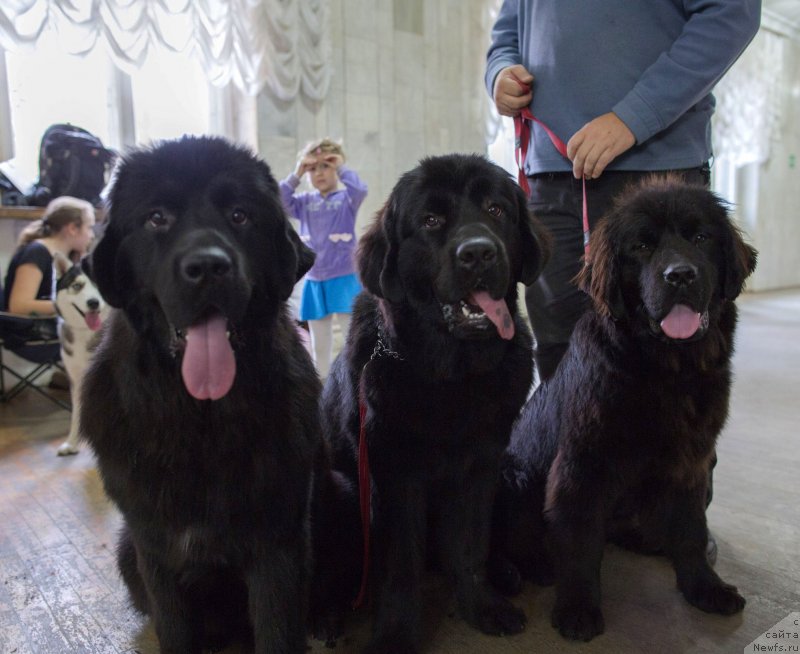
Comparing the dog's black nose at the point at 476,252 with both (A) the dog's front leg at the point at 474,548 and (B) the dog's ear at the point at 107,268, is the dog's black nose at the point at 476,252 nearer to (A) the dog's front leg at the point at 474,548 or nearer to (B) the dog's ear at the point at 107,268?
Answer: (A) the dog's front leg at the point at 474,548

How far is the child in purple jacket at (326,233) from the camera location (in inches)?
181

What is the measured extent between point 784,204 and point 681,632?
14139 millimetres

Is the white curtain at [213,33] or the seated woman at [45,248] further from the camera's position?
the white curtain at [213,33]

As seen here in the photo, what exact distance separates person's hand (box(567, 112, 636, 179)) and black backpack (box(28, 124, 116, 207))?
405cm

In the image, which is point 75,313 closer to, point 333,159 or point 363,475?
point 333,159

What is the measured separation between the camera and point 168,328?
4.15 feet

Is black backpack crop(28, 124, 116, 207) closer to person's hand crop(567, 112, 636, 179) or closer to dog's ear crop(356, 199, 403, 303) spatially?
dog's ear crop(356, 199, 403, 303)

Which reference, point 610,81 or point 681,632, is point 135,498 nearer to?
point 681,632

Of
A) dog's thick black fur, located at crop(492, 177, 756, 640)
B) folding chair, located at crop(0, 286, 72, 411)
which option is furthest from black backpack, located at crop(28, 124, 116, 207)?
dog's thick black fur, located at crop(492, 177, 756, 640)

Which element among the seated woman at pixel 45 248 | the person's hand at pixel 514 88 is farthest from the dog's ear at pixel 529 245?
the seated woman at pixel 45 248

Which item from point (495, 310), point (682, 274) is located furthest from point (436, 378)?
point (682, 274)

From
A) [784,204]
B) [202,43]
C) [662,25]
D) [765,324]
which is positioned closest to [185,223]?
[662,25]

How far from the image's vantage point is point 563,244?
7.20 feet

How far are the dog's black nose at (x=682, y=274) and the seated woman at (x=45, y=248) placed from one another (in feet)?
12.8
